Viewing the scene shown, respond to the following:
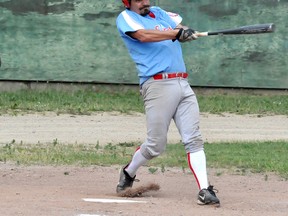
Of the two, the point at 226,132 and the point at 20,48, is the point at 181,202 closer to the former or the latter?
the point at 226,132

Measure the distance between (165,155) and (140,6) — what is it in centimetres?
320

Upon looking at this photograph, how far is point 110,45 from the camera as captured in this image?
15.6 metres

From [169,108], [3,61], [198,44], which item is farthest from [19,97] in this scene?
[169,108]

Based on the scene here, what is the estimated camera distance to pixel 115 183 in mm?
8898

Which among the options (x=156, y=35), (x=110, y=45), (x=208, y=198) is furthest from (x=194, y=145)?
(x=110, y=45)

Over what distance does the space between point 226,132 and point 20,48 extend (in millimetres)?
4722

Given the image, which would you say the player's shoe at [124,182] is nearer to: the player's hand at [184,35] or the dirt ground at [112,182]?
the dirt ground at [112,182]

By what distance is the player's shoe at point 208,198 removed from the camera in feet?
24.8

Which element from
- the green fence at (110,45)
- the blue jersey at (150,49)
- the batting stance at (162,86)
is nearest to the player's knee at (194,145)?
the batting stance at (162,86)

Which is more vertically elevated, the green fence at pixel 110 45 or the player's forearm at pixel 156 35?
the player's forearm at pixel 156 35

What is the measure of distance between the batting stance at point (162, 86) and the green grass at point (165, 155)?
1853 mm

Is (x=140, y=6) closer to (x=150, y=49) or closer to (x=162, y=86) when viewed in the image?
(x=150, y=49)

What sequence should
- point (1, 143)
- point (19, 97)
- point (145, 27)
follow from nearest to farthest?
point (145, 27) < point (1, 143) < point (19, 97)

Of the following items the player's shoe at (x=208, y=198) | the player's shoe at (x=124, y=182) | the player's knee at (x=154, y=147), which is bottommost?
the player's shoe at (x=124, y=182)
